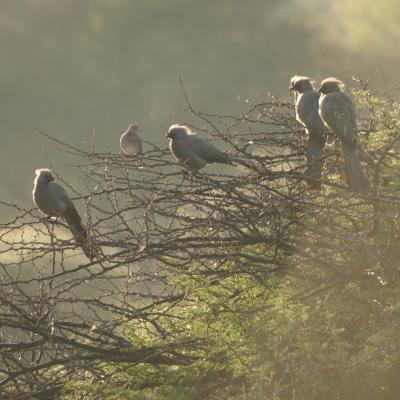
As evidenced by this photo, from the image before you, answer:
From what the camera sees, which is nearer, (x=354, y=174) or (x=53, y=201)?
(x=354, y=174)

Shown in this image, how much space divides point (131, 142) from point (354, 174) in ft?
14.5

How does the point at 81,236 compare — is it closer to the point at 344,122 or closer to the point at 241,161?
the point at 241,161

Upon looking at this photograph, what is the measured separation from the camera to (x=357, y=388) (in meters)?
5.89

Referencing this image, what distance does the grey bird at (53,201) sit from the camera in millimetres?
8750

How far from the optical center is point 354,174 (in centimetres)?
764

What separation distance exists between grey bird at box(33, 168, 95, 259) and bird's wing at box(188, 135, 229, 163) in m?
1.33

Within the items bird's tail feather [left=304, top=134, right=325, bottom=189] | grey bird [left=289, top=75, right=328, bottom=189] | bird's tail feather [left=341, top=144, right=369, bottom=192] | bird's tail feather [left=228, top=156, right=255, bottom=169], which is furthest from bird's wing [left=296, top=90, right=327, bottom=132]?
bird's tail feather [left=341, top=144, right=369, bottom=192]

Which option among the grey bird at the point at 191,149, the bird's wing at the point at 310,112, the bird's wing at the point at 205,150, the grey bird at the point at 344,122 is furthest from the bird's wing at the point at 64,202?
the grey bird at the point at 344,122

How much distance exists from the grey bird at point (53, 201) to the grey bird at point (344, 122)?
244 centimetres

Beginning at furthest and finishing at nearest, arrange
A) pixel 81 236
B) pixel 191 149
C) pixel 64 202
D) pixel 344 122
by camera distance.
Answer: pixel 191 149 → pixel 64 202 → pixel 344 122 → pixel 81 236

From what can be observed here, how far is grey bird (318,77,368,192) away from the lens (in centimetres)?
764

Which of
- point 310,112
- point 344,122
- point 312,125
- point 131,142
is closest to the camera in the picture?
point 344,122

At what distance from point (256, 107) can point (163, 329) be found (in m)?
2.75

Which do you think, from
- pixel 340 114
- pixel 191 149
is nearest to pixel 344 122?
pixel 340 114
